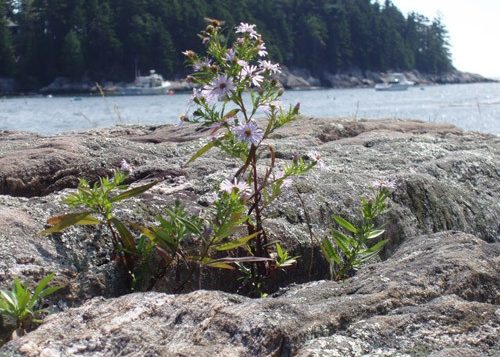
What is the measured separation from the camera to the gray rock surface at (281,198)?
268cm

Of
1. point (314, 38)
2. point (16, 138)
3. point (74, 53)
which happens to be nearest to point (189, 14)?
point (74, 53)

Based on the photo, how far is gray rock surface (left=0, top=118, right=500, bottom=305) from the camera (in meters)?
2.68

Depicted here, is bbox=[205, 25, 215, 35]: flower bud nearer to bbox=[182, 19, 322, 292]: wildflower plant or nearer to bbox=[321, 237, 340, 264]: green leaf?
bbox=[182, 19, 322, 292]: wildflower plant

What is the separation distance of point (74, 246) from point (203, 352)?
1.11m

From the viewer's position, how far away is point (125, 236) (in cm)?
268

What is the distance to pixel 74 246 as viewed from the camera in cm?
273

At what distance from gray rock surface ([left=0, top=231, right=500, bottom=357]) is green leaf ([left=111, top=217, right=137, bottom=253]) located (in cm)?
62

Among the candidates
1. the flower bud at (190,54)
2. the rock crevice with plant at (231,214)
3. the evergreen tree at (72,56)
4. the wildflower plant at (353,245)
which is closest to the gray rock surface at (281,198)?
the rock crevice with plant at (231,214)

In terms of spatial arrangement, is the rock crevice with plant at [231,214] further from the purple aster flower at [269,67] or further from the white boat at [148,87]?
the white boat at [148,87]

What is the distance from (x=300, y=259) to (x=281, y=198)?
0.32m

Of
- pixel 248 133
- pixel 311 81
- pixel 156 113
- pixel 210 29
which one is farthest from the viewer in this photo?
pixel 311 81

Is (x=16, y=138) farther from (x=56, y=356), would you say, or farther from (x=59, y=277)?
(x=56, y=356)

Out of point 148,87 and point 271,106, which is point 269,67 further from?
point 148,87

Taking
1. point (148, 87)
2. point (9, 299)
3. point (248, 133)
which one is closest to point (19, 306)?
point (9, 299)
